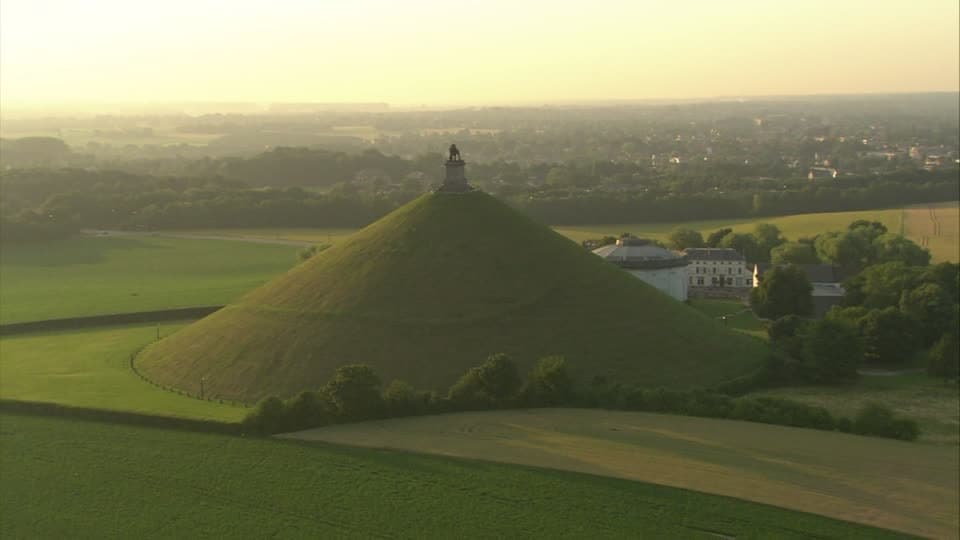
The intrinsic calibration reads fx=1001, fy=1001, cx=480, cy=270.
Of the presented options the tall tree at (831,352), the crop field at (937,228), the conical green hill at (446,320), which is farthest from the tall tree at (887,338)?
the crop field at (937,228)

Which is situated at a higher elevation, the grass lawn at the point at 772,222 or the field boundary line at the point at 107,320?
the field boundary line at the point at 107,320

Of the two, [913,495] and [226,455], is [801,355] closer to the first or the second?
[913,495]

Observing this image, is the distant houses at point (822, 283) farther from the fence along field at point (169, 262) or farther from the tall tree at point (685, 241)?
the fence along field at point (169, 262)

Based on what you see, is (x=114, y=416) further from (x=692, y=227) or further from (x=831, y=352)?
(x=692, y=227)

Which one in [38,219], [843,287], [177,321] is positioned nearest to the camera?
[177,321]

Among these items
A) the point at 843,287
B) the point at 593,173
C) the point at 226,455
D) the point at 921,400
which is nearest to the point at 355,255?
the point at 226,455

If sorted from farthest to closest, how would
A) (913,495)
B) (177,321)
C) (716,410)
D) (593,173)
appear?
1. (593,173)
2. (177,321)
3. (716,410)
4. (913,495)

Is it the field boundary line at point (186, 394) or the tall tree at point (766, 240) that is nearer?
the field boundary line at point (186, 394)
